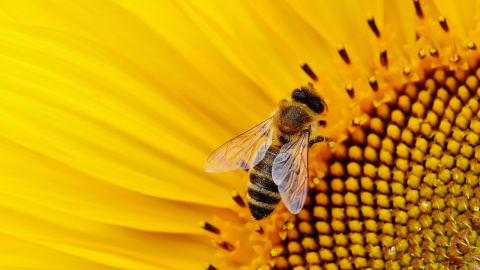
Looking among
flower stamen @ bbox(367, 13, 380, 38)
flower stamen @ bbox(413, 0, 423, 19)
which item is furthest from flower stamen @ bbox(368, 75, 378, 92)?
flower stamen @ bbox(413, 0, 423, 19)

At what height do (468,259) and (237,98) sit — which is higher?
(237,98)

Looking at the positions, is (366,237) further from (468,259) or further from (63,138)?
(63,138)

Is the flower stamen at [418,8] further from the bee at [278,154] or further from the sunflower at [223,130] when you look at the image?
the bee at [278,154]

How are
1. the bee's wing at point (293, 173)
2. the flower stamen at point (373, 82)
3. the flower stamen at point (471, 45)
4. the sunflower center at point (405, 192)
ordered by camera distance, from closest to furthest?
the bee's wing at point (293, 173)
the sunflower center at point (405, 192)
the flower stamen at point (471, 45)
the flower stamen at point (373, 82)

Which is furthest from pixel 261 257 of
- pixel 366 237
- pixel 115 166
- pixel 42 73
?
pixel 42 73

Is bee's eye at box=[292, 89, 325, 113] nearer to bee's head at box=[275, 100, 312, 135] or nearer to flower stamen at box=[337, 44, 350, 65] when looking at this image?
bee's head at box=[275, 100, 312, 135]

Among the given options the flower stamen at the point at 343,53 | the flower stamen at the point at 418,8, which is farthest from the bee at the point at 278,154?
the flower stamen at the point at 418,8

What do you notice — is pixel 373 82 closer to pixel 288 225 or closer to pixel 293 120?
pixel 293 120
